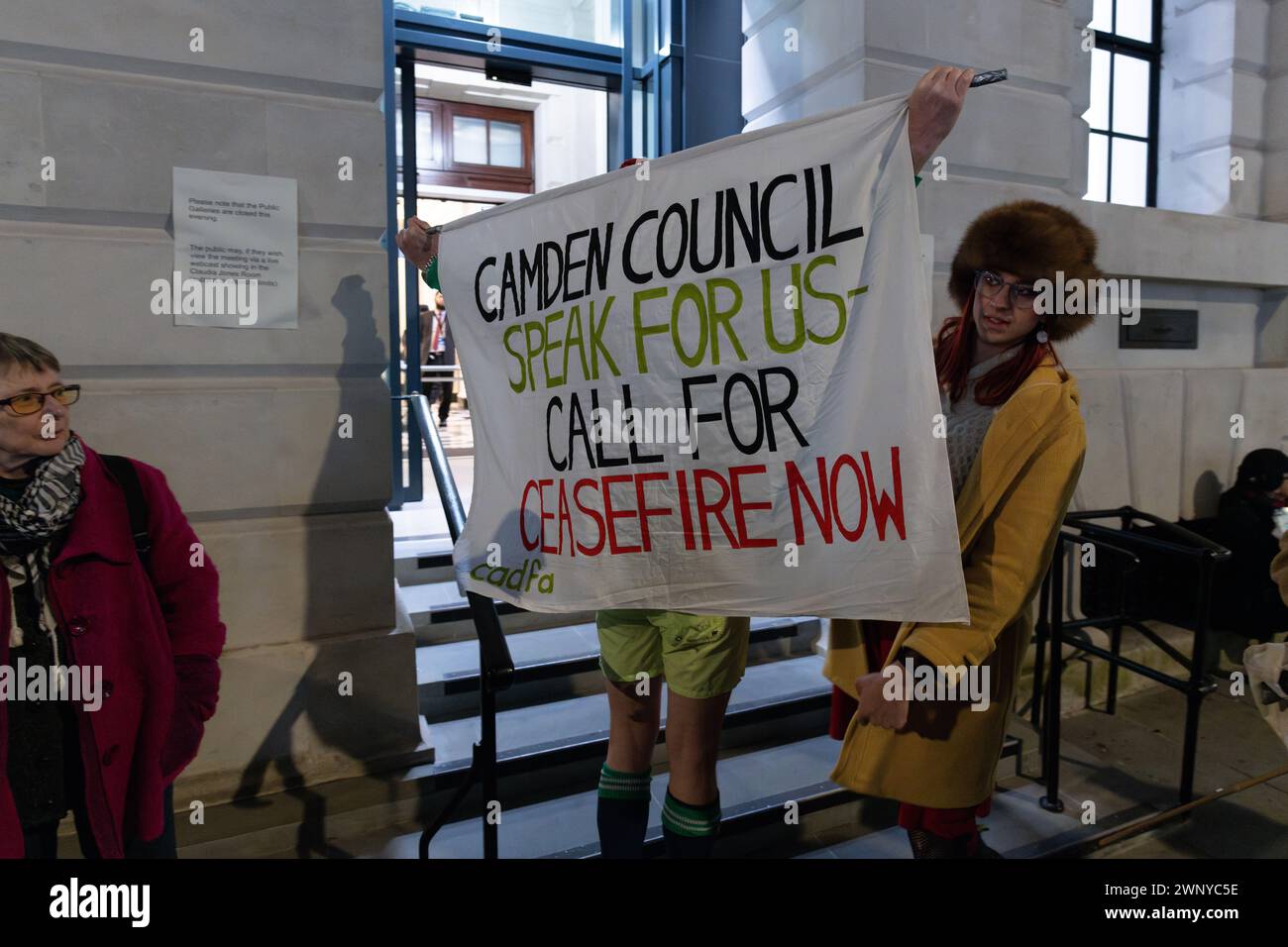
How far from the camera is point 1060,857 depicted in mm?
2809

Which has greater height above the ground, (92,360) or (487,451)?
(92,360)

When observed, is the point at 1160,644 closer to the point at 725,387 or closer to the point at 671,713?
the point at 671,713

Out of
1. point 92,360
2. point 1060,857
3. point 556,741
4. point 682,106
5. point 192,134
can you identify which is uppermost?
point 682,106

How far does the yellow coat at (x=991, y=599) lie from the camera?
5.49 feet

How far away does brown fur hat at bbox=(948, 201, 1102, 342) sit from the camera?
5.86ft

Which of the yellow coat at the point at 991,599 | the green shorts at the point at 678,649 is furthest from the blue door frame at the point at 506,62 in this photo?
the yellow coat at the point at 991,599

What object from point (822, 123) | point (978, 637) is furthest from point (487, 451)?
point (978, 637)

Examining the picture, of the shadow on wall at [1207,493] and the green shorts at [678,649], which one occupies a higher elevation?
the shadow on wall at [1207,493]

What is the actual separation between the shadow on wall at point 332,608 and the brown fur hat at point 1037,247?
212cm

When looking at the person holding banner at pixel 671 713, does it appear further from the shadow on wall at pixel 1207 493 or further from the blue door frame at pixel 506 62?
the shadow on wall at pixel 1207 493

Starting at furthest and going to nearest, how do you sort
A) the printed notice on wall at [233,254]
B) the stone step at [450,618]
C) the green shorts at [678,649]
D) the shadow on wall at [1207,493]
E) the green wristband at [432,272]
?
the shadow on wall at [1207,493] < the stone step at [450,618] < the printed notice on wall at [233,254] < the green wristband at [432,272] < the green shorts at [678,649]

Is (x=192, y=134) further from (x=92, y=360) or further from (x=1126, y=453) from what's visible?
(x=1126, y=453)

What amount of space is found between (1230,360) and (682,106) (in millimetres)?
3857

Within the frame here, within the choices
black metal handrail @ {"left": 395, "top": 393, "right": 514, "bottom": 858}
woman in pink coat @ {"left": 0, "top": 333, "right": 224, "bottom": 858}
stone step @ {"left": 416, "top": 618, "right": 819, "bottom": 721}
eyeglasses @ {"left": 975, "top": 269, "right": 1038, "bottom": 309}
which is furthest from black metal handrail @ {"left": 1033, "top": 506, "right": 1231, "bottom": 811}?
woman in pink coat @ {"left": 0, "top": 333, "right": 224, "bottom": 858}
